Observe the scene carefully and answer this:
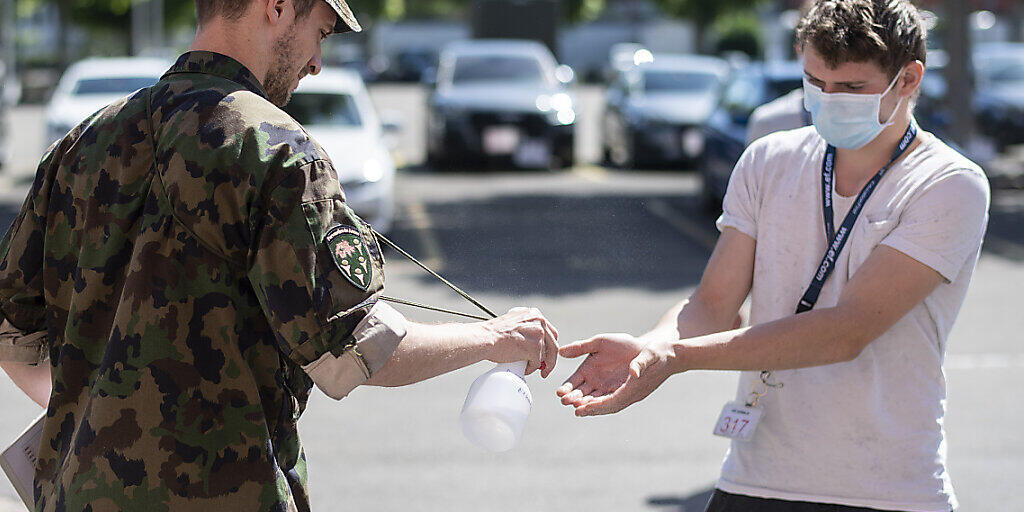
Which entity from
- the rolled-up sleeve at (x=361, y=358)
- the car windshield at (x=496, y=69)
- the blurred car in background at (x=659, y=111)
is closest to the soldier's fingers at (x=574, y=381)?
the rolled-up sleeve at (x=361, y=358)

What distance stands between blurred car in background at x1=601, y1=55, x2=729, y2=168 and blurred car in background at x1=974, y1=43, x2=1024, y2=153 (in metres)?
4.52

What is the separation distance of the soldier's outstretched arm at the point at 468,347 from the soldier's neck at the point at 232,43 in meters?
0.54

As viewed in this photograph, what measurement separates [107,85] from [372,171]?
571cm

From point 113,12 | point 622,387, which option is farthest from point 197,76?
point 113,12

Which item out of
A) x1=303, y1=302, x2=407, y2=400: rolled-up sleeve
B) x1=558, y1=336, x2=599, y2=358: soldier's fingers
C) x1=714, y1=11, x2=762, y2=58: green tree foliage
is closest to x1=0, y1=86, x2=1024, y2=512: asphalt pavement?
x1=558, y1=336, x2=599, y2=358: soldier's fingers

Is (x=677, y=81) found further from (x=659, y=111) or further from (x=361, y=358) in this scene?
(x=361, y=358)

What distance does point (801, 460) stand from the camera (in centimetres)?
257

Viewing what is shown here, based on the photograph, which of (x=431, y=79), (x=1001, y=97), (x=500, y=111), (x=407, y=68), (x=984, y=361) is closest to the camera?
(x=984, y=361)

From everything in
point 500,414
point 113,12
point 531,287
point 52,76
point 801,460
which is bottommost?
point 52,76

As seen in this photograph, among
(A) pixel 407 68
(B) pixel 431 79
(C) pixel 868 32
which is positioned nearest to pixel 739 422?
(C) pixel 868 32

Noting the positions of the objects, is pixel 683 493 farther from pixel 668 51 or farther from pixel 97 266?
pixel 668 51

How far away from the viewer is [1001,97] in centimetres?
2006

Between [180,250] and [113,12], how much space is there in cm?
4302

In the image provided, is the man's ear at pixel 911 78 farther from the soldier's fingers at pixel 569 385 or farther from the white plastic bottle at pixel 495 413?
the white plastic bottle at pixel 495 413
